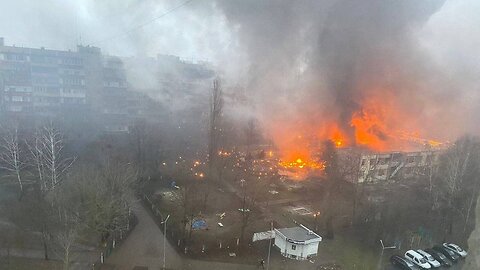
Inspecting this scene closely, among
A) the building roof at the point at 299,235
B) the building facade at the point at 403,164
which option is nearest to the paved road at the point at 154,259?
the building roof at the point at 299,235

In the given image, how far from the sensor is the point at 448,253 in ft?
48.5

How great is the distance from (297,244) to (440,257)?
216 inches

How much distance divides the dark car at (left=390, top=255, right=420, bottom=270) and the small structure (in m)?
2.80

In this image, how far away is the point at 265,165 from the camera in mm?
25781

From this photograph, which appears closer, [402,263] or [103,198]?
[103,198]

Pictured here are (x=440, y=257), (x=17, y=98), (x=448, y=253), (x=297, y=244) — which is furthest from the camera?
(x=17, y=98)

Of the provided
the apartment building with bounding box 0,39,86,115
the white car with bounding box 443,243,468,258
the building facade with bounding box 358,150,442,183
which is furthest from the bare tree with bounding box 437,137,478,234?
the apartment building with bounding box 0,39,86,115

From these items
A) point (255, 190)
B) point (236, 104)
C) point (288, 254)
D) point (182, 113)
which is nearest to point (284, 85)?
point (236, 104)

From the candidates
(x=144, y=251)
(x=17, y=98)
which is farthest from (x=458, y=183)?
(x=17, y=98)

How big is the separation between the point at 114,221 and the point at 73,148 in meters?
12.2

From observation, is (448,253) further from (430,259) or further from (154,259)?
(154,259)

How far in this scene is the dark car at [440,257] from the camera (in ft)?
46.7

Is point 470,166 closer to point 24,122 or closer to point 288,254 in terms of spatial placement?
point 288,254

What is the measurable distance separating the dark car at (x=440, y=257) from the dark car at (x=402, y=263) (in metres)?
1.29
